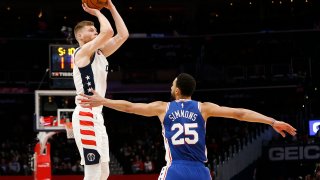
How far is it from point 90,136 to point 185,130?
63.8 inches

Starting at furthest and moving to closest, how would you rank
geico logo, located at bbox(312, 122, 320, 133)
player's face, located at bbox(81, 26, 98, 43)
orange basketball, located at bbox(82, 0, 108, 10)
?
geico logo, located at bbox(312, 122, 320, 133) < player's face, located at bbox(81, 26, 98, 43) < orange basketball, located at bbox(82, 0, 108, 10)

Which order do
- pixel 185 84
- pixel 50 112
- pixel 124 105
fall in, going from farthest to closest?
pixel 50 112 < pixel 185 84 < pixel 124 105

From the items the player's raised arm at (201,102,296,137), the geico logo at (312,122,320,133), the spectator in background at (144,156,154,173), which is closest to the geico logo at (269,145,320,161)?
the geico logo at (312,122,320,133)

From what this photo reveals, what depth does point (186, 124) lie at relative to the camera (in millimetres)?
7004

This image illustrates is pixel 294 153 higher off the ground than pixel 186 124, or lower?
lower

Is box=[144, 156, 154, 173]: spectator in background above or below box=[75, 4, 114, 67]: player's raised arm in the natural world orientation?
below

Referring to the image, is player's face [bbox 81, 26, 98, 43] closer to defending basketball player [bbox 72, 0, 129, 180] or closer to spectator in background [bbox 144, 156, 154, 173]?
defending basketball player [bbox 72, 0, 129, 180]

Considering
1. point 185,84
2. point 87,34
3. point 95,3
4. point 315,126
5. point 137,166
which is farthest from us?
point 137,166

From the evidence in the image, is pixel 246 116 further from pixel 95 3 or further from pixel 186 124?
pixel 95 3

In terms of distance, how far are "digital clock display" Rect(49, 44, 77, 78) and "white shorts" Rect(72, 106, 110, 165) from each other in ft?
24.9

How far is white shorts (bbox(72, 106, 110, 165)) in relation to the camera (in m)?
8.12

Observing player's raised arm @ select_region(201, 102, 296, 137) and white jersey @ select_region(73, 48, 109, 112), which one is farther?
white jersey @ select_region(73, 48, 109, 112)

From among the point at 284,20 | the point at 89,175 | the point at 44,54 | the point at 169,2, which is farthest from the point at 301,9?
the point at 89,175

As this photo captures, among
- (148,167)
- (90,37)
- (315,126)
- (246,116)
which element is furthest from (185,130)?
(148,167)
